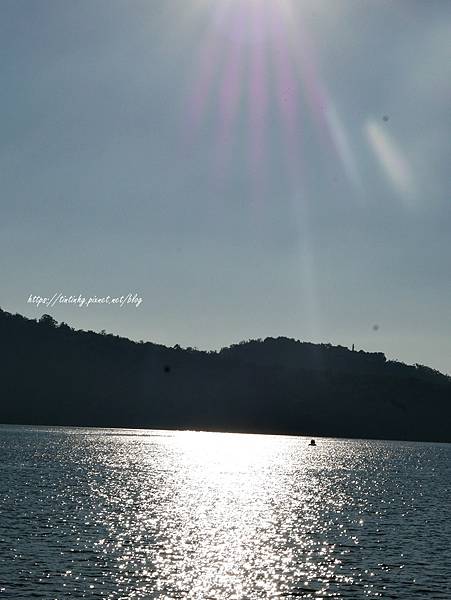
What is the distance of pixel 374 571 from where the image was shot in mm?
71750

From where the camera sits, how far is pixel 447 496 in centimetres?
15838

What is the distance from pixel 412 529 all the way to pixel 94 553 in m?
44.5

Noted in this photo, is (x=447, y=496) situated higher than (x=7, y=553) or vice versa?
(x=447, y=496)

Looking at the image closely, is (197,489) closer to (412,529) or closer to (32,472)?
(32,472)

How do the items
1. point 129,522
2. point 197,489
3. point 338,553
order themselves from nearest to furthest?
point 338,553 < point 129,522 < point 197,489

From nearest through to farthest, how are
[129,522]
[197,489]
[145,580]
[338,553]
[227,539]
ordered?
[145,580] < [338,553] < [227,539] < [129,522] < [197,489]

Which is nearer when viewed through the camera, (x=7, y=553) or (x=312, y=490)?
(x=7, y=553)

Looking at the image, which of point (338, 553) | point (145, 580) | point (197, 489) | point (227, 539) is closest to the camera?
point (145, 580)

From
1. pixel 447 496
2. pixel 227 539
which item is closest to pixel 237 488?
pixel 447 496

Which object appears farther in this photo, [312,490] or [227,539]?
[312,490]

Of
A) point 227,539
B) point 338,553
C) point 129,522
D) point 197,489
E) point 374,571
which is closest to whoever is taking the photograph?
point 374,571

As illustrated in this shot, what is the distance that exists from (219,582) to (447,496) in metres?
102

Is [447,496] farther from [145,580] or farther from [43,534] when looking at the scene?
[145,580]

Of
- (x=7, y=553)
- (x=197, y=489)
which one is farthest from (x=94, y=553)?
(x=197, y=489)
